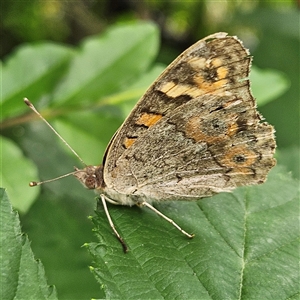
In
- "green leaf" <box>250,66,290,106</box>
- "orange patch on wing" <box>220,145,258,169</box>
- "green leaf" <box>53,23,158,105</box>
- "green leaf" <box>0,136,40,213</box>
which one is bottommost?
"orange patch on wing" <box>220,145,258,169</box>

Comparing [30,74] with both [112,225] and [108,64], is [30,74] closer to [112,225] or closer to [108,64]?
[108,64]

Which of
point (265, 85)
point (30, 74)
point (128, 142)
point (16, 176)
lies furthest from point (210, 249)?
point (30, 74)

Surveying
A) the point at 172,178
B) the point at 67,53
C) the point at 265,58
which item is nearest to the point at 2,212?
the point at 172,178

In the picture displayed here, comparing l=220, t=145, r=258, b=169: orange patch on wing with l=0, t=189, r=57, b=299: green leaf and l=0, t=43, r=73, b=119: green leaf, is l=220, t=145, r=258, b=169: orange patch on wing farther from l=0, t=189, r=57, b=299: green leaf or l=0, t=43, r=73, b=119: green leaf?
l=0, t=43, r=73, b=119: green leaf

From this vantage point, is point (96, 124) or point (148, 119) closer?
point (148, 119)

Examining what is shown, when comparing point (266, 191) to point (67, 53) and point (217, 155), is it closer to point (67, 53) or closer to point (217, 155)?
point (217, 155)

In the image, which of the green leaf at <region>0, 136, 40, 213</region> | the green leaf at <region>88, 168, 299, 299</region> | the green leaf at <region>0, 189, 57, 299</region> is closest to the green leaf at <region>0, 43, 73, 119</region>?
the green leaf at <region>0, 136, 40, 213</region>

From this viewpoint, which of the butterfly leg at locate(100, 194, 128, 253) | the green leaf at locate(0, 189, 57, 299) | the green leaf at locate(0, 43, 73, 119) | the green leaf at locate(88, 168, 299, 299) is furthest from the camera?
the green leaf at locate(0, 43, 73, 119)
